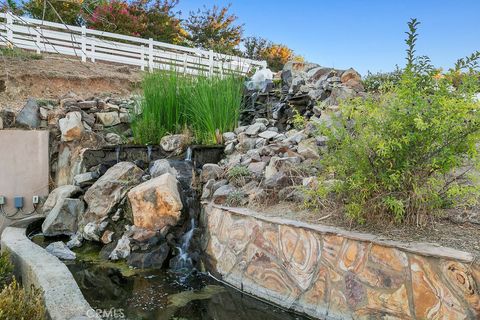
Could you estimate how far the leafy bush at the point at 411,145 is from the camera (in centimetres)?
241

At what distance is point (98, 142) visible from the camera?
622cm

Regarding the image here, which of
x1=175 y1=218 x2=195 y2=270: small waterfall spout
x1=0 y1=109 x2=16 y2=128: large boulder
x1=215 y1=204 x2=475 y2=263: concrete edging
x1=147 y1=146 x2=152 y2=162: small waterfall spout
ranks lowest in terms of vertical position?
x1=175 y1=218 x2=195 y2=270: small waterfall spout

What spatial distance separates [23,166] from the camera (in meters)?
5.93

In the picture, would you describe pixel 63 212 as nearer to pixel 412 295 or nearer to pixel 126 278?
pixel 126 278

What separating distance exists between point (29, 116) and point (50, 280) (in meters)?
4.44

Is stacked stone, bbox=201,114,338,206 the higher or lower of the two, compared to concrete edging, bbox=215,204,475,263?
higher

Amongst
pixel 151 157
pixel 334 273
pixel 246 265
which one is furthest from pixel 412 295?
pixel 151 157

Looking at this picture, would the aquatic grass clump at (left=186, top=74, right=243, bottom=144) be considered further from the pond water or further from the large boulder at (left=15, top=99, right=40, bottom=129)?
the large boulder at (left=15, top=99, right=40, bottom=129)

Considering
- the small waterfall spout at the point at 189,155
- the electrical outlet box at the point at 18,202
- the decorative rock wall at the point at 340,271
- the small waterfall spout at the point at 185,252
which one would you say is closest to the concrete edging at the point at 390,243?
the decorative rock wall at the point at 340,271

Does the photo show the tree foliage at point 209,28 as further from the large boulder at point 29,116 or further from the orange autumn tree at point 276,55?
the large boulder at point 29,116

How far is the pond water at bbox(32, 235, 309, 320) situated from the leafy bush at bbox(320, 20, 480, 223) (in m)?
1.05

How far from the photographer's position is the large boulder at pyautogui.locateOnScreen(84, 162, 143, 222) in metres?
4.71

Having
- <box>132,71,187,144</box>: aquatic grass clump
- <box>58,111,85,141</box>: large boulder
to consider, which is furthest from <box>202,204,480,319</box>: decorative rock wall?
<box>58,111,85,141</box>: large boulder

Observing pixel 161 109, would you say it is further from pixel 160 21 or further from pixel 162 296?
pixel 160 21
